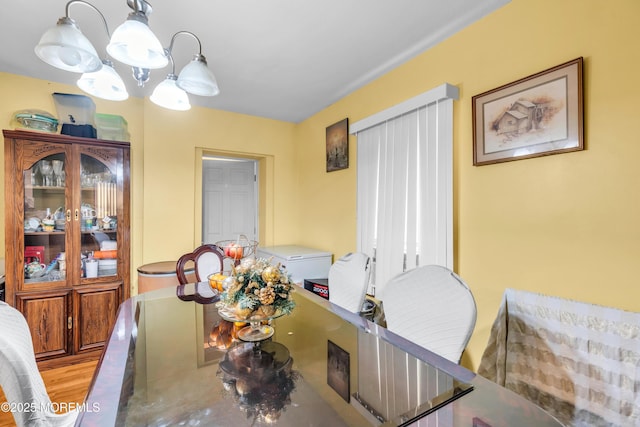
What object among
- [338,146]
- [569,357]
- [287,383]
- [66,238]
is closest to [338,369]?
[287,383]

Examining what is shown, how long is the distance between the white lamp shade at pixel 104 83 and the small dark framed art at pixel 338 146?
1831 mm

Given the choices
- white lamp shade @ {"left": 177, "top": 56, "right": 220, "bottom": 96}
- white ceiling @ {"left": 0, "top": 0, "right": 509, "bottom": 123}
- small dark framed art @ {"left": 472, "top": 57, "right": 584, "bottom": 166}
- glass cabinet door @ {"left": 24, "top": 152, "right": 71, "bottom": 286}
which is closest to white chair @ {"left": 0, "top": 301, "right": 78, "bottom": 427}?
white lamp shade @ {"left": 177, "top": 56, "right": 220, "bottom": 96}

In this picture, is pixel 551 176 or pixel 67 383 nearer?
pixel 551 176

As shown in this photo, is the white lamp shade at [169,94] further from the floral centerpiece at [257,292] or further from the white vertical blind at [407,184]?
the white vertical blind at [407,184]

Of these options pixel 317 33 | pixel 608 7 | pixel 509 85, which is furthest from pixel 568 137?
pixel 317 33

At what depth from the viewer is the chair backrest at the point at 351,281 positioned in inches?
67.2

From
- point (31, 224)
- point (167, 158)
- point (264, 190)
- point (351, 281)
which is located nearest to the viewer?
point (351, 281)

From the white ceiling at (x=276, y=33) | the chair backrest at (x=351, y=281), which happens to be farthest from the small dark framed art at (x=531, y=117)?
the chair backrest at (x=351, y=281)

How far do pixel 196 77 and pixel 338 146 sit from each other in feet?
5.67

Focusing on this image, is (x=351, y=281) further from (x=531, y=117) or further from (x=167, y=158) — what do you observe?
(x=167, y=158)

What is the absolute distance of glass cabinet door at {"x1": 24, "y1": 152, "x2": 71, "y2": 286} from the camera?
2.34 m

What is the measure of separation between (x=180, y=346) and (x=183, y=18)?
71.8 inches

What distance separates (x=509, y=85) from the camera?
155cm

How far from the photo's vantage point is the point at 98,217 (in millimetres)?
2627
